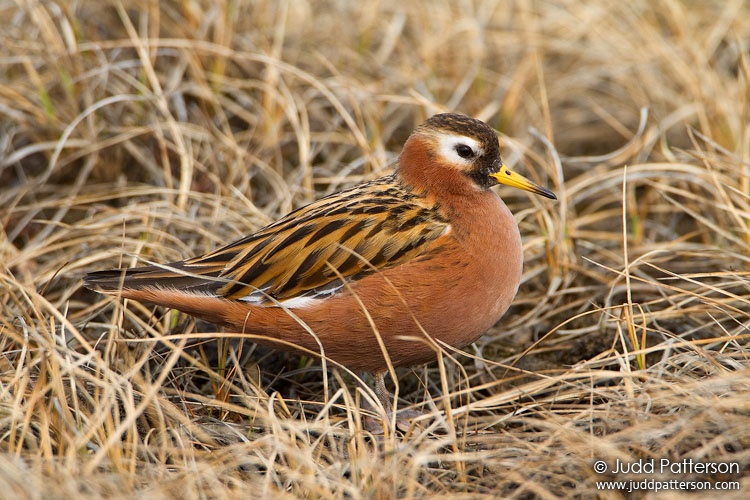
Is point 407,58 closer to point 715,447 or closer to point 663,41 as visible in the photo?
point 663,41

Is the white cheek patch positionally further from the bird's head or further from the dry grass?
the dry grass

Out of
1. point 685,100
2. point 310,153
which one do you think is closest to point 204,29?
point 310,153

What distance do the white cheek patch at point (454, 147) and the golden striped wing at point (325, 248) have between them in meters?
0.22

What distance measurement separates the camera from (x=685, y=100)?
595cm

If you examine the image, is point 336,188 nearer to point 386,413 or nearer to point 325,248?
point 325,248

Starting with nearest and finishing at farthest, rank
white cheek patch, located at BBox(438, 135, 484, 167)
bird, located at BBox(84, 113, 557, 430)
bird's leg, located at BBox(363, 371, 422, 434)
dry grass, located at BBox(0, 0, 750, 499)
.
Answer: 1. dry grass, located at BBox(0, 0, 750, 499)
2. bird, located at BBox(84, 113, 557, 430)
3. bird's leg, located at BBox(363, 371, 422, 434)
4. white cheek patch, located at BBox(438, 135, 484, 167)

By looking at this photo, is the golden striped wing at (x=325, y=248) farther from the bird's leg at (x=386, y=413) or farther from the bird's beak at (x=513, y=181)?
the bird's leg at (x=386, y=413)

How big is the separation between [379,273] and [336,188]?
5.45 feet

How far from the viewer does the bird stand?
3.57 metres

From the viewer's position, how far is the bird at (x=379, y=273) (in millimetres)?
3574

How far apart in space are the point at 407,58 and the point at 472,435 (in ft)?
10.8

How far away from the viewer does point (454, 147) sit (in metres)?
3.88

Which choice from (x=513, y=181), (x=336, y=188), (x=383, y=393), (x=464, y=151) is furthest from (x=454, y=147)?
(x=336, y=188)

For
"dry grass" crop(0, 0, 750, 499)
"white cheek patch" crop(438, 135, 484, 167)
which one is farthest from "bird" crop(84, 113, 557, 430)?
"dry grass" crop(0, 0, 750, 499)
